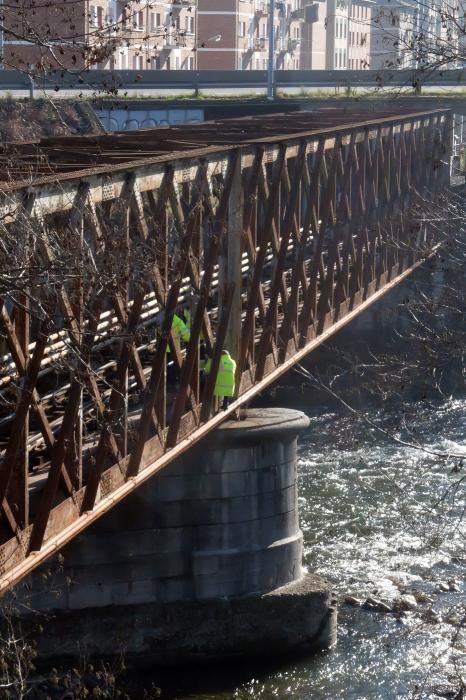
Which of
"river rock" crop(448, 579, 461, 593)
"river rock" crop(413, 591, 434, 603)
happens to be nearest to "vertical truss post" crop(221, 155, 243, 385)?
"river rock" crop(413, 591, 434, 603)

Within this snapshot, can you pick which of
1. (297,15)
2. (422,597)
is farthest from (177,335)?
(297,15)

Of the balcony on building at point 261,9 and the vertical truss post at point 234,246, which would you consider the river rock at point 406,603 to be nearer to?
the vertical truss post at point 234,246

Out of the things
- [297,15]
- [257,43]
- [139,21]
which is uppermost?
[297,15]

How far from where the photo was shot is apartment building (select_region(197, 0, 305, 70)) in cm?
8231

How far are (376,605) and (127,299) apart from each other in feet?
27.8

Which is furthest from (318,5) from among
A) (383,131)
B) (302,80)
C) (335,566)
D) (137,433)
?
(137,433)

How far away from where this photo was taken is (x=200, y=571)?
1878 cm

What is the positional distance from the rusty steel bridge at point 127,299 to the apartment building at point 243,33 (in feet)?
188

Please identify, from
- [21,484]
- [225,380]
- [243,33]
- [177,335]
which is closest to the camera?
[21,484]

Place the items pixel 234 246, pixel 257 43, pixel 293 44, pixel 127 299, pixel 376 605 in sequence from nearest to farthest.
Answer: pixel 127 299 → pixel 234 246 → pixel 376 605 → pixel 257 43 → pixel 293 44

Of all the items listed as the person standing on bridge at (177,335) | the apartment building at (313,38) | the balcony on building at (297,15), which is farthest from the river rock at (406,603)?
the apartment building at (313,38)

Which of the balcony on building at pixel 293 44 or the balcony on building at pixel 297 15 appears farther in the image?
the balcony on building at pixel 297 15

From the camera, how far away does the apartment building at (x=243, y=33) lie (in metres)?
82.3

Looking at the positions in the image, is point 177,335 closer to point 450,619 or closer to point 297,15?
point 450,619
